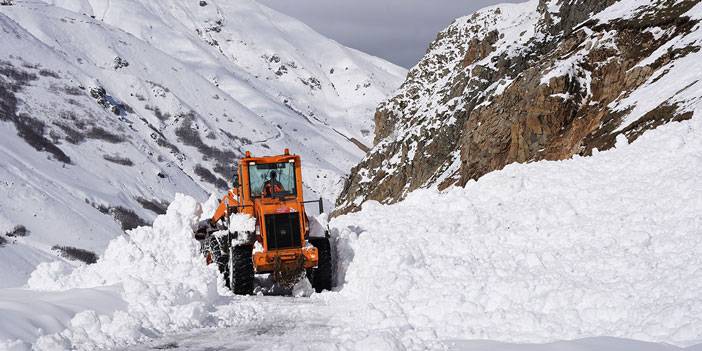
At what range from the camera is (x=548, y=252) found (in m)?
12.4

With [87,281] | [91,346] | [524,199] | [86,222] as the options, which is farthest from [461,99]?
[86,222]

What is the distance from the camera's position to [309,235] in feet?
48.4

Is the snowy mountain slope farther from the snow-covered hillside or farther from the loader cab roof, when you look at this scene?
the snow-covered hillside

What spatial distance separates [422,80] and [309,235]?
226ft

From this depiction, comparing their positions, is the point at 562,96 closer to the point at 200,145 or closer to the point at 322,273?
the point at 322,273

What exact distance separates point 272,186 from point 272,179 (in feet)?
0.52

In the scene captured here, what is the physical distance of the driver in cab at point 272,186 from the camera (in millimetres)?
14992

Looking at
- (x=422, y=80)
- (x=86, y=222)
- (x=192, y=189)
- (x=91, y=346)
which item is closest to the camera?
(x=91, y=346)

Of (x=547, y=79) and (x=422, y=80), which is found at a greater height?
(x=422, y=80)

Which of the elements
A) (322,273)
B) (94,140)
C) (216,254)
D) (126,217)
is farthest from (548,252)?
(94,140)

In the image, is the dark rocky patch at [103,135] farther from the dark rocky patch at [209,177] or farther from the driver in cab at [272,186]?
the driver in cab at [272,186]

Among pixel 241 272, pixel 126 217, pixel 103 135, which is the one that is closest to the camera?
pixel 241 272

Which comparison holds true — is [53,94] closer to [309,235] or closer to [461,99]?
[461,99]

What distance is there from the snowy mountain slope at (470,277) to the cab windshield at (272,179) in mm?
1644
